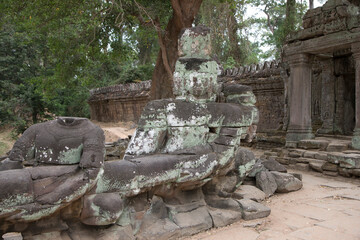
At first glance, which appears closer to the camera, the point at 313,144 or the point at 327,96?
the point at 313,144

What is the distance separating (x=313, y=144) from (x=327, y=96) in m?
1.88

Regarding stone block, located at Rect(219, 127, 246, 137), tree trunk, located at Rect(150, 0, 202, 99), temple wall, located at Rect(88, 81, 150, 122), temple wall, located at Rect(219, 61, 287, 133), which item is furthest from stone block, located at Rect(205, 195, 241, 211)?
temple wall, located at Rect(88, 81, 150, 122)

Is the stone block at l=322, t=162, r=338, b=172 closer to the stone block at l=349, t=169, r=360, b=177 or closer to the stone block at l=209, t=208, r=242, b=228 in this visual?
the stone block at l=349, t=169, r=360, b=177

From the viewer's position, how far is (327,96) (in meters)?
8.89

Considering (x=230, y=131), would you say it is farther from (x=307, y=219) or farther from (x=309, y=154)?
(x=309, y=154)

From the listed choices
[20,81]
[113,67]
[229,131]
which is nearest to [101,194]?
[229,131]

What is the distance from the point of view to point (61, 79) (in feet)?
34.7

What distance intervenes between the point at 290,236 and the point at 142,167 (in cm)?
187

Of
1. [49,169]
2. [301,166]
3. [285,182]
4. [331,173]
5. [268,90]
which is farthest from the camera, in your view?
[268,90]

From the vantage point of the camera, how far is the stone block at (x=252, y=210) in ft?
13.6

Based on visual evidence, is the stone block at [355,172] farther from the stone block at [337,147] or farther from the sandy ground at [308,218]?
the stone block at [337,147]

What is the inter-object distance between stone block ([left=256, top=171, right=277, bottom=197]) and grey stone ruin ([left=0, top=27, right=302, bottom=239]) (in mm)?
17

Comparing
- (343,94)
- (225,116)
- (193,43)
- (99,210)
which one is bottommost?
(99,210)

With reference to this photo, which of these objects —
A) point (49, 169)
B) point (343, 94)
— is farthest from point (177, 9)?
point (49, 169)
